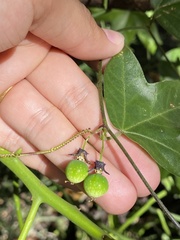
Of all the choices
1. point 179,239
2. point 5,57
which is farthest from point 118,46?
point 179,239

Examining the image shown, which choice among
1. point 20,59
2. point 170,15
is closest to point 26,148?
point 20,59

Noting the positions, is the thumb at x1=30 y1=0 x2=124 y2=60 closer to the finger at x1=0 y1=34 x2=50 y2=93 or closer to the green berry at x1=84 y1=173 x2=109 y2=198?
the finger at x1=0 y1=34 x2=50 y2=93

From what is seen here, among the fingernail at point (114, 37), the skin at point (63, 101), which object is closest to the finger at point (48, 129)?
the skin at point (63, 101)

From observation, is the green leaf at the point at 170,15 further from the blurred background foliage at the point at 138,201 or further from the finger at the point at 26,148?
the finger at the point at 26,148

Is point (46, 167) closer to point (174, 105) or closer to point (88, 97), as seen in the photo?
point (88, 97)

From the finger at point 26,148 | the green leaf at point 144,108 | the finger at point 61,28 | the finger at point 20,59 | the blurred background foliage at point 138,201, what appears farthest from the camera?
the blurred background foliage at point 138,201

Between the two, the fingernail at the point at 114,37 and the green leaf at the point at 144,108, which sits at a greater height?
the fingernail at the point at 114,37
